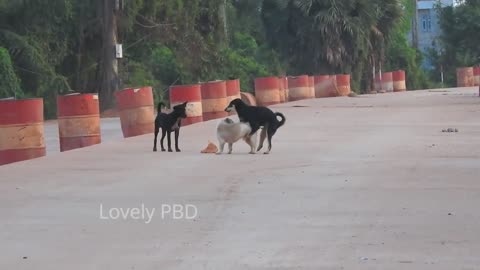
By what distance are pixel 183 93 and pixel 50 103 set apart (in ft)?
51.7

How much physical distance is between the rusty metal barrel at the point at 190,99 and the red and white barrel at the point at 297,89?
12416 mm

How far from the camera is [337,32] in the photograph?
152ft

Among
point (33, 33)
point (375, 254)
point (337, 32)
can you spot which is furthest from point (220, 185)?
point (337, 32)

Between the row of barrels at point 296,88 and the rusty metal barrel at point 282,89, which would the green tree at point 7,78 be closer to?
the row of barrels at point 296,88

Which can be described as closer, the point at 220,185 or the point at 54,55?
the point at 220,185

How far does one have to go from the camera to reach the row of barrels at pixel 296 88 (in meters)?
29.9

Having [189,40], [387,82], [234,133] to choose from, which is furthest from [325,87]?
[234,133]

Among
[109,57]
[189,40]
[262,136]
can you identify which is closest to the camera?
[262,136]

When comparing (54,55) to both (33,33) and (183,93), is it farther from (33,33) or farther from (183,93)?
(183,93)

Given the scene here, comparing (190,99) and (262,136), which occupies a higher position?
(190,99)

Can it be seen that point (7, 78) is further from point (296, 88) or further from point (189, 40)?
point (296, 88)

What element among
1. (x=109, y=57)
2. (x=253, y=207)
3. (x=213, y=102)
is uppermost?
(x=109, y=57)

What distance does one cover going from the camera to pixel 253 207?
9594 mm

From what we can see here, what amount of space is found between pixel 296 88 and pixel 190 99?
44.0 feet
